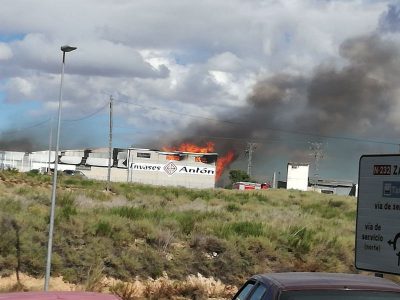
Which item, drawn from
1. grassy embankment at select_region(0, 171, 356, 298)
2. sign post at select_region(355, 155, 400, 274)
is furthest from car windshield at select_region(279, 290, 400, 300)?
grassy embankment at select_region(0, 171, 356, 298)

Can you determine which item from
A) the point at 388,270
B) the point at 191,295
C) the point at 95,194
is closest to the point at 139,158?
the point at 95,194

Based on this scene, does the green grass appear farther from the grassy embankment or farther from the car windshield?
the car windshield

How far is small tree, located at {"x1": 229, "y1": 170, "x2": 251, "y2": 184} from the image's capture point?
135375 mm

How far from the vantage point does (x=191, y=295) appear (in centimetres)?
1486

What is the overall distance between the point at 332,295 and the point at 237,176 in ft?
438

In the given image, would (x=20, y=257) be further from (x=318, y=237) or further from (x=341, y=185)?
(x=341, y=185)

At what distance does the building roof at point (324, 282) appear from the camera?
4.84 m

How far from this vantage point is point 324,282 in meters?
4.98

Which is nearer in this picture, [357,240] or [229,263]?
[357,240]

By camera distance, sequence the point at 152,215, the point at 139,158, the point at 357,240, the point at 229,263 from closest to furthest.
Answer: the point at 357,240, the point at 229,263, the point at 152,215, the point at 139,158

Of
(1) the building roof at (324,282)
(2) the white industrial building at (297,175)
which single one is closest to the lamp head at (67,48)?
(1) the building roof at (324,282)

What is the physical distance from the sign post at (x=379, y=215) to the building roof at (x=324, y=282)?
329 centimetres

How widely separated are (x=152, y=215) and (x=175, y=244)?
3.96 m

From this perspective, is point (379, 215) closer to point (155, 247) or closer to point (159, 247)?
point (159, 247)
